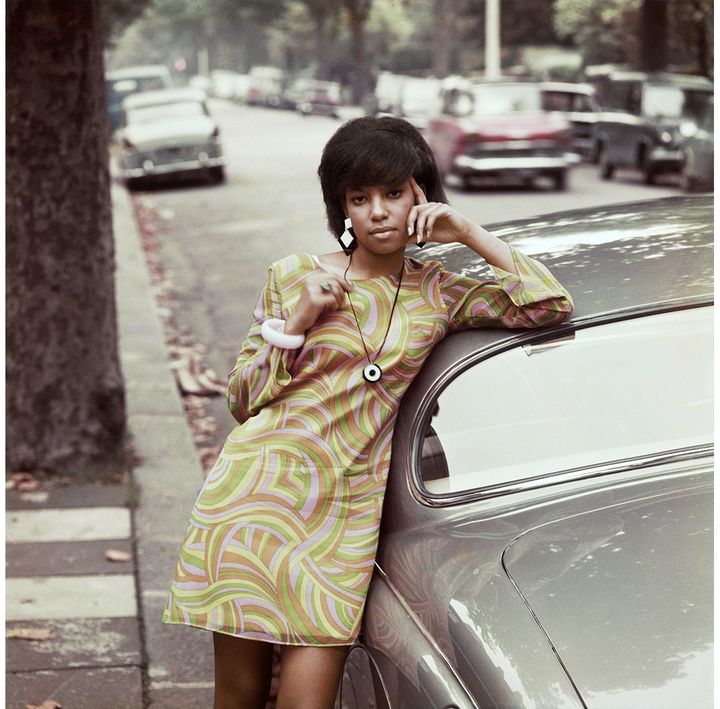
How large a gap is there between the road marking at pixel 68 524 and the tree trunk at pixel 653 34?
87.5 feet

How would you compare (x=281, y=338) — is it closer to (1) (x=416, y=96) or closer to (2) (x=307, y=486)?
(2) (x=307, y=486)

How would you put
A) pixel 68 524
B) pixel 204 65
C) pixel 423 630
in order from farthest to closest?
1. pixel 204 65
2. pixel 68 524
3. pixel 423 630

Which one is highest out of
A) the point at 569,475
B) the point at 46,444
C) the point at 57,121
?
the point at 57,121

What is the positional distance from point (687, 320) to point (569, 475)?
1.64ft

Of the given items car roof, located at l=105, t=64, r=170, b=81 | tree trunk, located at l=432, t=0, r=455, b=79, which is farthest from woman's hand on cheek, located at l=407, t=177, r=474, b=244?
tree trunk, located at l=432, t=0, r=455, b=79

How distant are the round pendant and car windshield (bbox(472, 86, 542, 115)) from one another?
18190 millimetres

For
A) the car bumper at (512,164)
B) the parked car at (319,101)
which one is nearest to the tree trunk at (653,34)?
the car bumper at (512,164)

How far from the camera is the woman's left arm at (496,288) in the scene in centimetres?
285

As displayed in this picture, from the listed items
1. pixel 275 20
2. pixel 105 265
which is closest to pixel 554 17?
pixel 275 20

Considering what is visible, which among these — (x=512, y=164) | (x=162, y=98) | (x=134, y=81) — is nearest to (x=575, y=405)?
(x=512, y=164)

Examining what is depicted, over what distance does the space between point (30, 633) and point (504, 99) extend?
17176 millimetres

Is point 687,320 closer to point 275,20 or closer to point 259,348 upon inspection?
point 259,348

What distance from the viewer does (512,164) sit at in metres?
19.7

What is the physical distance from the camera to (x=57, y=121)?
6.12m
